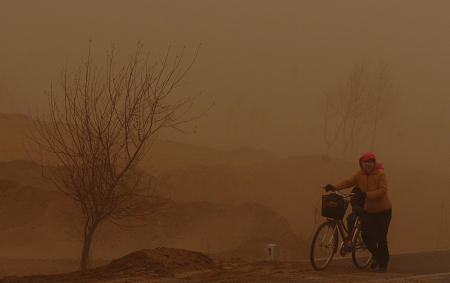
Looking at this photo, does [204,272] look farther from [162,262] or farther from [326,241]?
[326,241]

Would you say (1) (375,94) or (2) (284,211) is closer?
(2) (284,211)

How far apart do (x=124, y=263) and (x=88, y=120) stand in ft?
17.8

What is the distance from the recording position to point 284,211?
44438 millimetres

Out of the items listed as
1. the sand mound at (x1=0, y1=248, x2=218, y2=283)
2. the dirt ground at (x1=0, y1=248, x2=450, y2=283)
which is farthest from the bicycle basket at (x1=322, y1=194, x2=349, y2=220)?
the sand mound at (x1=0, y1=248, x2=218, y2=283)

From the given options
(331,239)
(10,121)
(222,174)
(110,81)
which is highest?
(10,121)

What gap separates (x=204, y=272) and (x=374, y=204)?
3.00 meters

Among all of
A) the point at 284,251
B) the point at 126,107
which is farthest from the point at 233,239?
the point at 126,107

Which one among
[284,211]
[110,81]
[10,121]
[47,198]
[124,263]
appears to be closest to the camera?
[124,263]

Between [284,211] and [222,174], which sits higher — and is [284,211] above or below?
below

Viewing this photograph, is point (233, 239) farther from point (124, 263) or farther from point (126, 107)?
point (124, 263)

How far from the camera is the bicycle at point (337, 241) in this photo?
26.5 ft

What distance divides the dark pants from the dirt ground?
1.17ft

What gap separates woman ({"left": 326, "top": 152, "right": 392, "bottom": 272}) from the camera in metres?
8.33

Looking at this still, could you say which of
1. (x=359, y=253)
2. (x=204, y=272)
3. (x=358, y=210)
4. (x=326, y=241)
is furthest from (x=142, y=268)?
(x=359, y=253)
